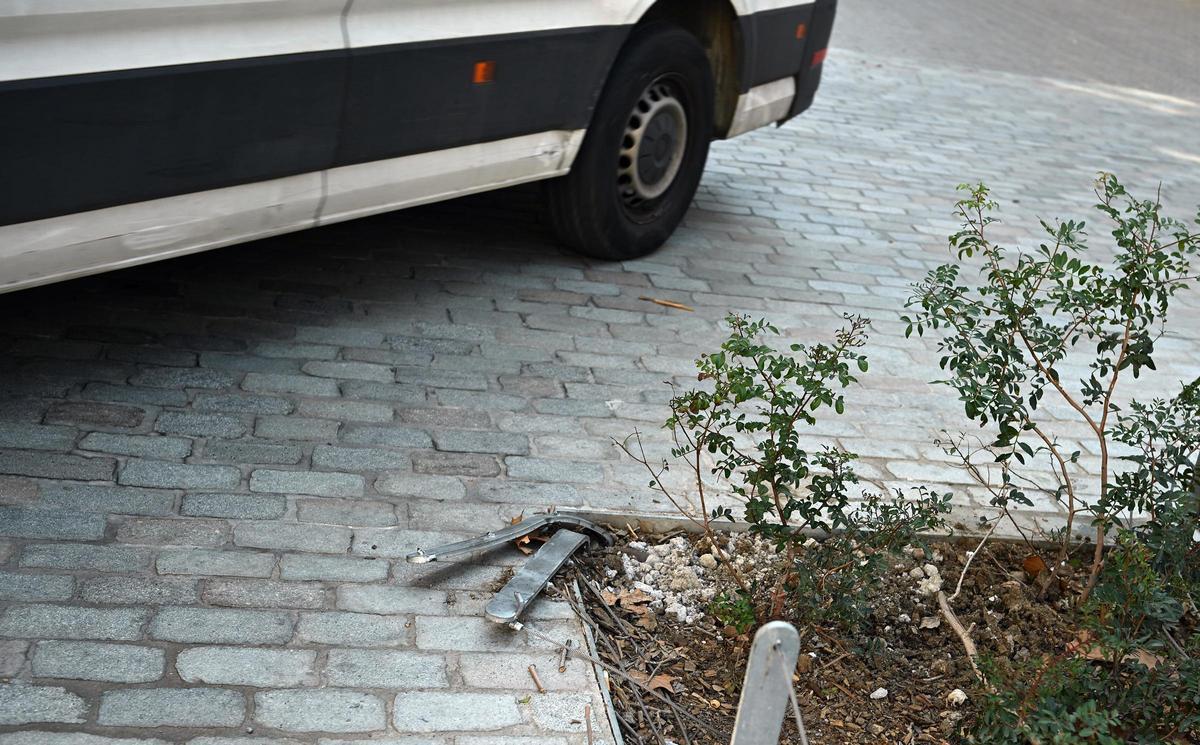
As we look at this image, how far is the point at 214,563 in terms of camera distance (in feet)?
10.6

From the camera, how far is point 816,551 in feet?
11.0

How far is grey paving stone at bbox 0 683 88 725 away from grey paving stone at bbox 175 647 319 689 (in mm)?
230

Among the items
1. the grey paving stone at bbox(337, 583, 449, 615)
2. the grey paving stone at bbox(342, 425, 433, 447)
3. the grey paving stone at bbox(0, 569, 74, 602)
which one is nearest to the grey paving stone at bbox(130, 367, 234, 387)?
the grey paving stone at bbox(342, 425, 433, 447)

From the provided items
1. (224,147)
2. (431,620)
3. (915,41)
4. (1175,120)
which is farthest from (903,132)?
(431,620)

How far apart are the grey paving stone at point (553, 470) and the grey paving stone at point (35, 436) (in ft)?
4.17

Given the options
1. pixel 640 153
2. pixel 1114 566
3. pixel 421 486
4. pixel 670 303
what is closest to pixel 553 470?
pixel 421 486

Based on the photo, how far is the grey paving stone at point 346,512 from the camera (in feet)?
11.5

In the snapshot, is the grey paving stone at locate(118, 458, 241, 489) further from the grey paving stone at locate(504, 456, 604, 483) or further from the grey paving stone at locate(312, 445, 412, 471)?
the grey paving stone at locate(504, 456, 604, 483)

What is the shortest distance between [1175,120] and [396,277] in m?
9.19

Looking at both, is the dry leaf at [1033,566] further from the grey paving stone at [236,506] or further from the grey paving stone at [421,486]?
the grey paving stone at [236,506]

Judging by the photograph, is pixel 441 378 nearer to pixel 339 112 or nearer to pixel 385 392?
pixel 385 392

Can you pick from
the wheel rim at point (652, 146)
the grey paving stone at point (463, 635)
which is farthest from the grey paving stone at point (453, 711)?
the wheel rim at point (652, 146)

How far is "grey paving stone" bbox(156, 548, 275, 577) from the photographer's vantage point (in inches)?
126

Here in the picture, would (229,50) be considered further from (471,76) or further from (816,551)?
(816,551)
